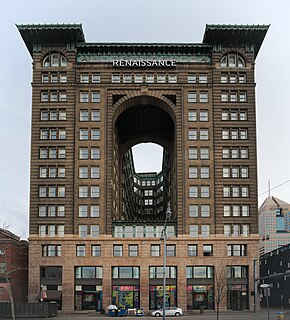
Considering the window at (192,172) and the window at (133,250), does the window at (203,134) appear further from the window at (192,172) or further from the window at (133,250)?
the window at (133,250)

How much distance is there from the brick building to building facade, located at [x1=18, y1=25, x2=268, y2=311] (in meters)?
3.94

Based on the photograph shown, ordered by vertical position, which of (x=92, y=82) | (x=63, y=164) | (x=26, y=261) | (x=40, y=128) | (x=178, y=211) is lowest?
(x=26, y=261)

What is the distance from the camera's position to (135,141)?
12500 centimetres

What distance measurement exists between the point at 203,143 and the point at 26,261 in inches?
1539

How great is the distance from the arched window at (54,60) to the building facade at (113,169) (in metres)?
0.18

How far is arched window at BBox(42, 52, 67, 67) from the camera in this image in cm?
10350

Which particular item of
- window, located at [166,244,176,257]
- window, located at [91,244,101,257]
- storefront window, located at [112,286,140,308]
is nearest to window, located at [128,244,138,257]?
window, located at [91,244,101,257]

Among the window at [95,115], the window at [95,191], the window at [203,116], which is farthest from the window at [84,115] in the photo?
the window at [203,116]

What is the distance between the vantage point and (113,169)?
10669 cm

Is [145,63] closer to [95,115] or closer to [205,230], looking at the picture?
[95,115]

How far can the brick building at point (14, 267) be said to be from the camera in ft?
312

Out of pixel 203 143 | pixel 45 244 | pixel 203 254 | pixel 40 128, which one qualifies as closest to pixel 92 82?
pixel 40 128

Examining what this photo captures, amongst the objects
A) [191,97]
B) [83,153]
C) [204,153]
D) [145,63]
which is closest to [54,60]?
[145,63]

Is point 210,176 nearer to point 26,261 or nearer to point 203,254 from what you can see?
point 203,254
